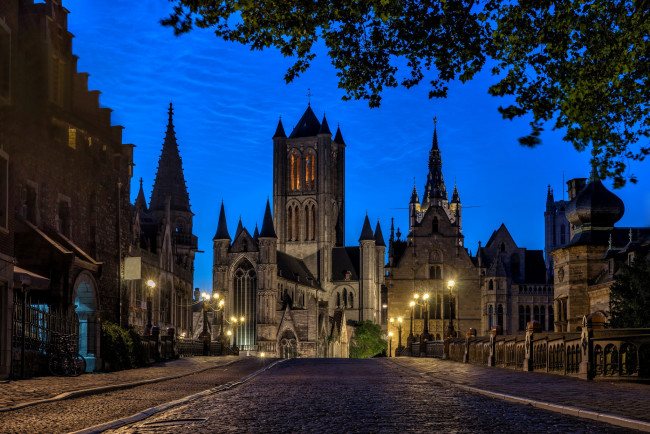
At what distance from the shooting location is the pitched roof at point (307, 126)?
128375 millimetres

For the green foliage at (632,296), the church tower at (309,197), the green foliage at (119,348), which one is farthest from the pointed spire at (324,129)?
the green foliage at (119,348)

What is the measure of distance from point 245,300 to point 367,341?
680 inches

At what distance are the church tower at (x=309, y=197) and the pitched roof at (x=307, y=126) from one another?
163mm

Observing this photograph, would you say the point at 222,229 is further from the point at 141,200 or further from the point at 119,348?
the point at 119,348

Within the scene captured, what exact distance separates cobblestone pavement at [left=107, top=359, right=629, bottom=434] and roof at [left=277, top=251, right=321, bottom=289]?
305 ft

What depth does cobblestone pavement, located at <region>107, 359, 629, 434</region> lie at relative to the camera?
935 centimetres

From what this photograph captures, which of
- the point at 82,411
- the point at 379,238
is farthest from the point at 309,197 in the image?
the point at 82,411

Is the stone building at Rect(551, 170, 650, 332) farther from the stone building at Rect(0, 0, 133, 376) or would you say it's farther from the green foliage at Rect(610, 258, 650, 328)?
the stone building at Rect(0, 0, 133, 376)

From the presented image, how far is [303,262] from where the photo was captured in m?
123

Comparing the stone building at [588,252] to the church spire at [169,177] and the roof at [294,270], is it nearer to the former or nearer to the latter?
the church spire at [169,177]

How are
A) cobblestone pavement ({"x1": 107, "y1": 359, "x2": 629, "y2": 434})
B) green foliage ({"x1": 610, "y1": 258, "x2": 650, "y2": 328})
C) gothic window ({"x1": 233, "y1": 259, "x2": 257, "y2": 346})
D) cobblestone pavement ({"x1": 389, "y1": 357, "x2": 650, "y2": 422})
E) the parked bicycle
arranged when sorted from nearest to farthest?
cobblestone pavement ({"x1": 107, "y1": 359, "x2": 629, "y2": 434}) → cobblestone pavement ({"x1": 389, "y1": 357, "x2": 650, "y2": 422}) → the parked bicycle → green foliage ({"x1": 610, "y1": 258, "x2": 650, "y2": 328}) → gothic window ({"x1": 233, "y1": 259, "x2": 257, "y2": 346})

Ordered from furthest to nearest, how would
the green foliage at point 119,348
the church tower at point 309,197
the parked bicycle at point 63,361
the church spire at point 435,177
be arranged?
the church spire at point 435,177 → the church tower at point 309,197 → the green foliage at point 119,348 → the parked bicycle at point 63,361

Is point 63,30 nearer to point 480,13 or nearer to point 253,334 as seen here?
point 480,13

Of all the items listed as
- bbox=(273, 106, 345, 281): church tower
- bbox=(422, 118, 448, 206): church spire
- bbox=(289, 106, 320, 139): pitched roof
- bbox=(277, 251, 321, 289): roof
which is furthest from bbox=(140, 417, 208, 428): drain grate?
bbox=(422, 118, 448, 206): church spire
